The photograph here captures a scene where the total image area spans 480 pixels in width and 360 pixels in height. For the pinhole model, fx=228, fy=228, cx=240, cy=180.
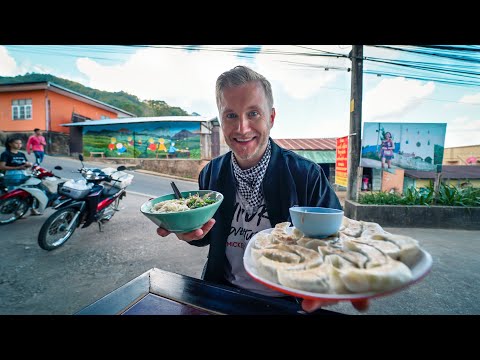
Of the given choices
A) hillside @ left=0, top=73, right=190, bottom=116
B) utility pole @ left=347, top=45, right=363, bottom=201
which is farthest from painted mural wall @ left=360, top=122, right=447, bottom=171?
hillside @ left=0, top=73, right=190, bottom=116

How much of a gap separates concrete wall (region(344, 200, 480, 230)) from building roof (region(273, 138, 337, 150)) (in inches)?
198

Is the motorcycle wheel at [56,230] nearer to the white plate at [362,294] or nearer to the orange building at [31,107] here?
the white plate at [362,294]

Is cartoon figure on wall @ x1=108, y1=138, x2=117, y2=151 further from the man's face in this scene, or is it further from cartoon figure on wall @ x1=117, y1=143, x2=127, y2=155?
the man's face

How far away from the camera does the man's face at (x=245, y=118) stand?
1.30 metres

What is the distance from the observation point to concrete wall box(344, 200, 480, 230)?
4.33m

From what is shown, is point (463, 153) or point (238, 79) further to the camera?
point (463, 153)

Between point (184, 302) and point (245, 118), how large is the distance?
983 mm

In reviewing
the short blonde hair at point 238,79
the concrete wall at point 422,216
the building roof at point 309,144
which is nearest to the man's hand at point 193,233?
the short blonde hair at point 238,79

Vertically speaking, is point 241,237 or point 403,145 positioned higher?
point 403,145

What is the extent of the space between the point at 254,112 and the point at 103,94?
2543 centimetres

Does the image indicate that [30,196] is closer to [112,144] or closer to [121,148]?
[121,148]

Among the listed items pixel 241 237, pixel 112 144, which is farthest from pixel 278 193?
pixel 112 144

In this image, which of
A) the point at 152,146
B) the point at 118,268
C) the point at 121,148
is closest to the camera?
the point at 118,268

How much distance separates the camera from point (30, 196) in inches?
167
